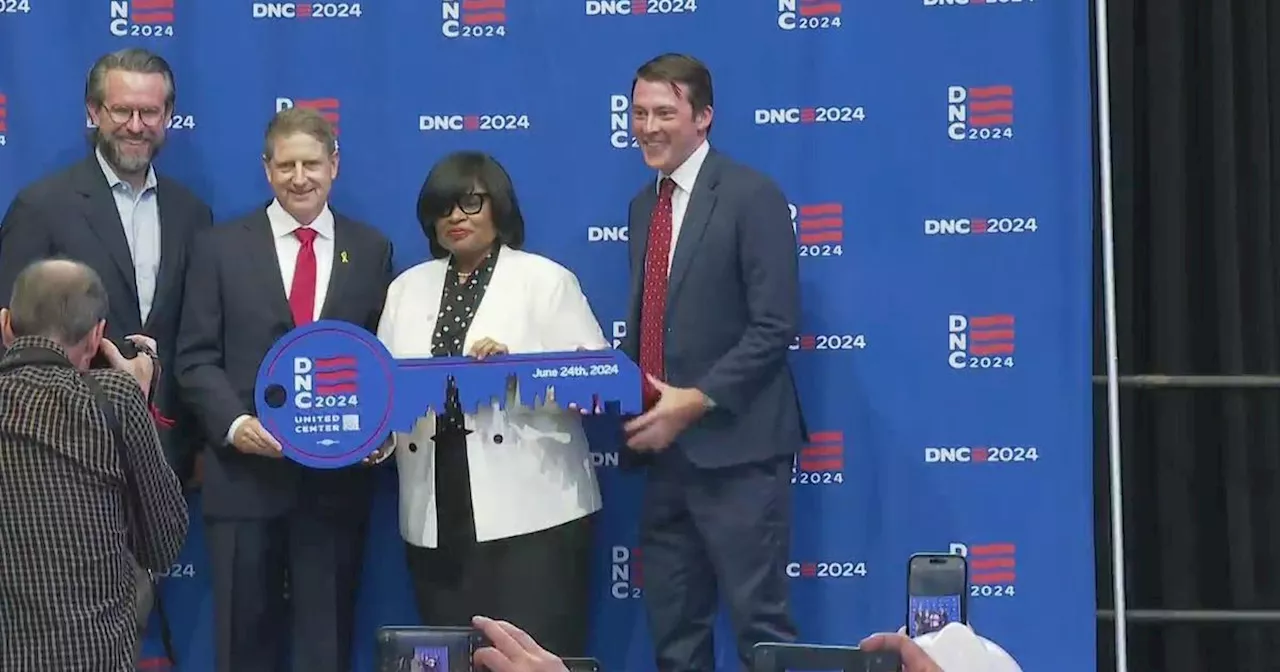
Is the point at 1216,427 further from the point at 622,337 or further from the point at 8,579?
the point at 8,579

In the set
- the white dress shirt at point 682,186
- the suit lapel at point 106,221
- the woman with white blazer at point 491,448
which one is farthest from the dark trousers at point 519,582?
the suit lapel at point 106,221

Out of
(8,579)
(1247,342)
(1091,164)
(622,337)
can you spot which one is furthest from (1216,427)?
(8,579)

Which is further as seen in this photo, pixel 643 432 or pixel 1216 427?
pixel 1216 427

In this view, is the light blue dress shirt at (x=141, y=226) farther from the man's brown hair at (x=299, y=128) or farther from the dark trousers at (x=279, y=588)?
the dark trousers at (x=279, y=588)

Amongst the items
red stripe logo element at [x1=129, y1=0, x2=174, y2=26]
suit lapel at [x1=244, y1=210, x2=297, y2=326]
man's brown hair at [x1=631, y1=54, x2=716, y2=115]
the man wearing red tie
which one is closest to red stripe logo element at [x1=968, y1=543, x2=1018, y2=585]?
man's brown hair at [x1=631, y1=54, x2=716, y2=115]

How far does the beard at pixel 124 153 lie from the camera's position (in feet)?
12.0

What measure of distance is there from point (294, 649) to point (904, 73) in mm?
2152

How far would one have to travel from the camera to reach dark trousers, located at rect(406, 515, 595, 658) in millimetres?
3420

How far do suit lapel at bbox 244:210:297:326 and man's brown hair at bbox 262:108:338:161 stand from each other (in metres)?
0.18

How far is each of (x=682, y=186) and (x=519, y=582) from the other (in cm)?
101

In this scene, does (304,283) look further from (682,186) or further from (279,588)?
(682,186)

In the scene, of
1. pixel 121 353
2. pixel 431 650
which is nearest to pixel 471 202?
pixel 121 353

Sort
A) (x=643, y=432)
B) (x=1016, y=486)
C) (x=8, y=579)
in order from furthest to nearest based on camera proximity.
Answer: (x=1016, y=486) → (x=643, y=432) → (x=8, y=579)

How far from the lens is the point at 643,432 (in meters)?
3.47
